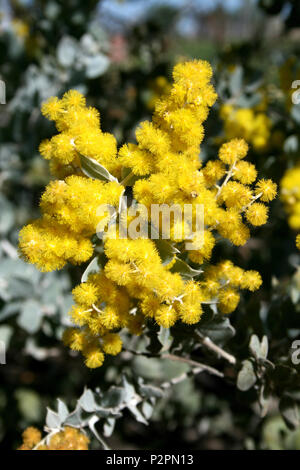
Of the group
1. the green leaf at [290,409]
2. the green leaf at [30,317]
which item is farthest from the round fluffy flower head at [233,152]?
the green leaf at [30,317]

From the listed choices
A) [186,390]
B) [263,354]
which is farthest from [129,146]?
[186,390]

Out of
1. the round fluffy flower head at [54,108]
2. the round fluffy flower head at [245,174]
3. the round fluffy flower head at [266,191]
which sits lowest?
the round fluffy flower head at [266,191]

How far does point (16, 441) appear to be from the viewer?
1.98 m

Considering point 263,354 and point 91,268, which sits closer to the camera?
point 91,268

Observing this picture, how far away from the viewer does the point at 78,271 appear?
1.33 m

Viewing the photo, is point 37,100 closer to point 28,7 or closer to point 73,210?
point 28,7

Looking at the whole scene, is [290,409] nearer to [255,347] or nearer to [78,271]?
[255,347]

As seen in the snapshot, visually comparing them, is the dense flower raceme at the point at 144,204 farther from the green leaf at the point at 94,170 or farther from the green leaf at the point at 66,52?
the green leaf at the point at 66,52

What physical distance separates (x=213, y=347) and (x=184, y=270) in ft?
0.86

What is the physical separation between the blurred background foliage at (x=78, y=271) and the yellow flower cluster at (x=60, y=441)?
28 cm

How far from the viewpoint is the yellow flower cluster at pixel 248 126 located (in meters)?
1.75

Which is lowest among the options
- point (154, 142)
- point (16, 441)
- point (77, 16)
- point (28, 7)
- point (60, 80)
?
point (16, 441)

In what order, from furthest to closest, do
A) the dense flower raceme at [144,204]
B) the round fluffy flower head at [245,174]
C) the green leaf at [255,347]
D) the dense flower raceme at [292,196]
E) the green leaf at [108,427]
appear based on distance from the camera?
the dense flower raceme at [292,196]
the green leaf at [108,427]
the green leaf at [255,347]
the round fluffy flower head at [245,174]
the dense flower raceme at [144,204]

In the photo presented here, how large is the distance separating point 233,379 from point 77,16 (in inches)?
68.3
